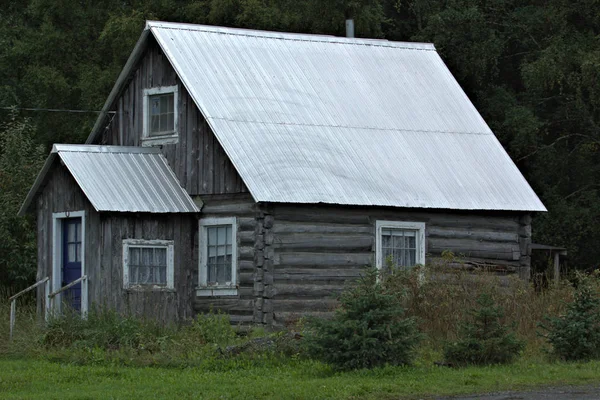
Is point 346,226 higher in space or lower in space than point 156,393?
higher

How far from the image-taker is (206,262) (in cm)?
2459

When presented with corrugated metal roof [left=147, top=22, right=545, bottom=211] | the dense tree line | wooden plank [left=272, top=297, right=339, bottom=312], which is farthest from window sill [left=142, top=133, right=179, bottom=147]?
the dense tree line

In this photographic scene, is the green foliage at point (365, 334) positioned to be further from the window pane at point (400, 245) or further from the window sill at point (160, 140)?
the window sill at point (160, 140)

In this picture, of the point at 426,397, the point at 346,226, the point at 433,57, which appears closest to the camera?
the point at 426,397

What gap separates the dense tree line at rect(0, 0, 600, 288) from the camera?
120 ft

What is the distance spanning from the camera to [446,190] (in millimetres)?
25562

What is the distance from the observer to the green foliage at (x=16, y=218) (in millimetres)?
29156

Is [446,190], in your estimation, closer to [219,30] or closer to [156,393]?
[219,30]

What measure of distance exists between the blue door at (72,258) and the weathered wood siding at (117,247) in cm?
30

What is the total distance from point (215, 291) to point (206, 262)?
2.07ft

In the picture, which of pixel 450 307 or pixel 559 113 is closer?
pixel 450 307

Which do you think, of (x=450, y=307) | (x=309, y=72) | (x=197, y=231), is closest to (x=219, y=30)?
(x=309, y=72)

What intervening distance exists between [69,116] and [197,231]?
1641 centimetres

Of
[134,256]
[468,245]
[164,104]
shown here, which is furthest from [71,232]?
[468,245]
